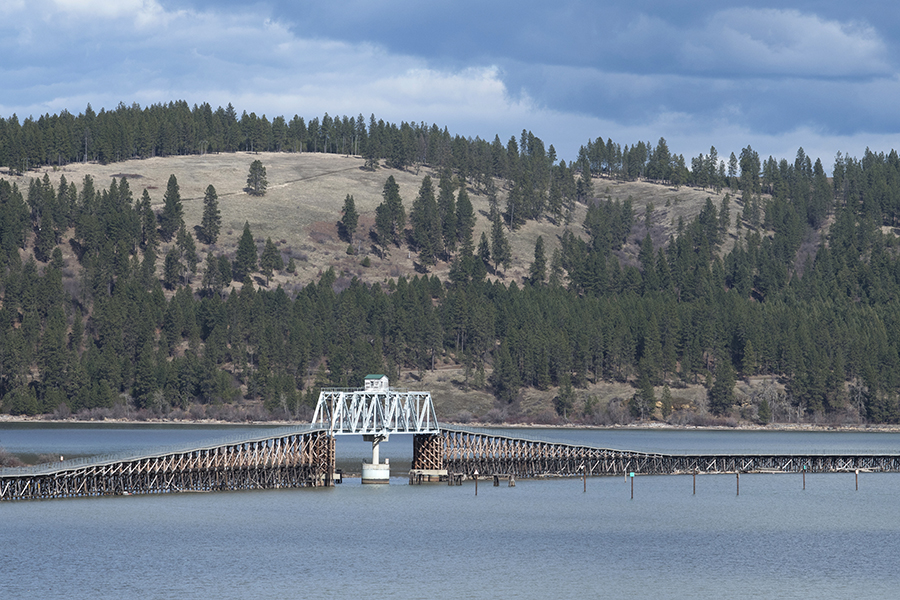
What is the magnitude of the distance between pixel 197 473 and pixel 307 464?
38.6 ft

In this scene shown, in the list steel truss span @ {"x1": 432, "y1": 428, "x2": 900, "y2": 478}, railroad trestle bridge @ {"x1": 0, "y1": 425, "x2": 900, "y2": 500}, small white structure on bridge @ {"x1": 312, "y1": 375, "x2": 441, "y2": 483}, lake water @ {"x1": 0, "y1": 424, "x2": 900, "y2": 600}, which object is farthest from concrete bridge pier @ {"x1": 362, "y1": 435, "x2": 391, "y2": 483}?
steel truss span @ {"x1": 432, "y1": 428, "x2": 900, "y2": 478}

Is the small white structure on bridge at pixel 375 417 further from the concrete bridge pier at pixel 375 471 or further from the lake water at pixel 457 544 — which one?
the lake water at pixel 457 544

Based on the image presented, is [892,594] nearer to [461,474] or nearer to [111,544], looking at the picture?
[111,544]

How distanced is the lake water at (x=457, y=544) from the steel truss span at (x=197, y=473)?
2101mm

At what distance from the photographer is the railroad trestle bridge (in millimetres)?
90250

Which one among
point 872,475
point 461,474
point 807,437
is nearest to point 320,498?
point 461,474

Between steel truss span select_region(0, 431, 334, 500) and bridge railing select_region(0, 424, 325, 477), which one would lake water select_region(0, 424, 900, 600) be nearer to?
steel truss span select_region(0, 431, 334, 500)

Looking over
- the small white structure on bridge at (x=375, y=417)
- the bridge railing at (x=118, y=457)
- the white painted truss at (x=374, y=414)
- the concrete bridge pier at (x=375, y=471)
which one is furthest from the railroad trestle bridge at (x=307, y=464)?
the concrete bridge pier at (x=375, y=471)

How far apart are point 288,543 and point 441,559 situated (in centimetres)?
1071

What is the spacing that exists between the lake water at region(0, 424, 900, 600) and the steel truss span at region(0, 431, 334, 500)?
2.10m

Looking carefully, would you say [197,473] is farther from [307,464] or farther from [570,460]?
[570,460]

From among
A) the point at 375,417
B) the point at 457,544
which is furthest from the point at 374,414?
the point at 457,544

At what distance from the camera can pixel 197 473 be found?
3851 inches

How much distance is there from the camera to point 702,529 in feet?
285
